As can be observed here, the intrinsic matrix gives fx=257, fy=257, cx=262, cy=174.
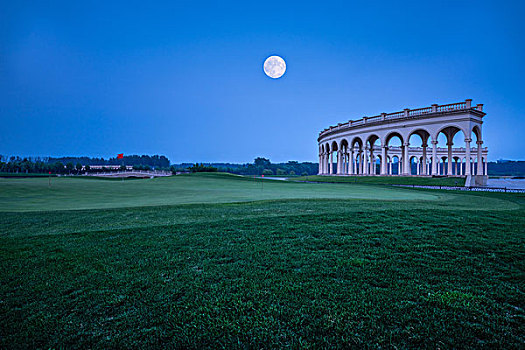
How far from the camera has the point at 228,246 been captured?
557 cm

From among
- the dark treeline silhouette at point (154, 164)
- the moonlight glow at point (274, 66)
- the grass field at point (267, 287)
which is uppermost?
the moonlight glow at point (274, 66)

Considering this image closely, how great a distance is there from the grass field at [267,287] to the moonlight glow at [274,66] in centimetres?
3863

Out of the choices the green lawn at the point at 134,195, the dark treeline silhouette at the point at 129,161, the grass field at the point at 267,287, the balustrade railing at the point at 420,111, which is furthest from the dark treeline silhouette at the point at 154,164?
the grass field at the point at 267,287

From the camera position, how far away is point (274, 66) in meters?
41.9

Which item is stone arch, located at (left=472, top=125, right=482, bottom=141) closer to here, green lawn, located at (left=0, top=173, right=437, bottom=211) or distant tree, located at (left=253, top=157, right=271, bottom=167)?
green lawn, located at (left=0, top=173, right=437, bottom=211)

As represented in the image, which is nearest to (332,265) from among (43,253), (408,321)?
(408,321)

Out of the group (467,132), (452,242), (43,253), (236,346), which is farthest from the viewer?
(467,132)

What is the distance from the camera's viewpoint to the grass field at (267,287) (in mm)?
2693

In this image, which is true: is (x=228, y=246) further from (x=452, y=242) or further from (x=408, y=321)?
(x=452, y=242)

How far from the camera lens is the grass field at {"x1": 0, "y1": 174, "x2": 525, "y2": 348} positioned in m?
2.69

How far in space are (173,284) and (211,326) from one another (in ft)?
4.06

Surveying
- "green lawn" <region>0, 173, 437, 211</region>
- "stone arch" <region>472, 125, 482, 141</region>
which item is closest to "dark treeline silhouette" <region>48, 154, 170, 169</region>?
"green lawn" <region>0, 173, 437, 211</region>

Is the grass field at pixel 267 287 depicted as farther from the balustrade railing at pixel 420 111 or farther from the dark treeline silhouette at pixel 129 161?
the dark treeline silhouette at pixel 129 161

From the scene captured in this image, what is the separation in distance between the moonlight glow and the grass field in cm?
3863
